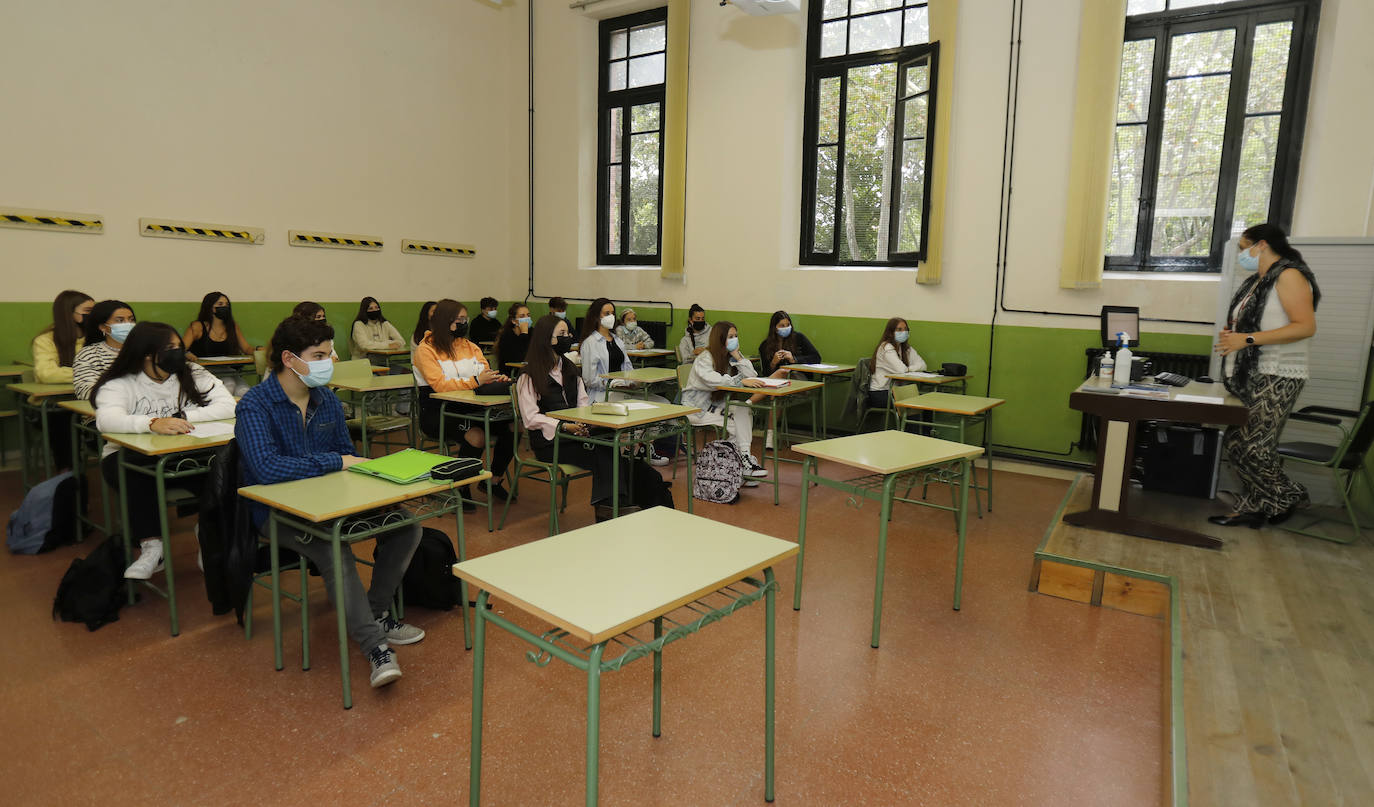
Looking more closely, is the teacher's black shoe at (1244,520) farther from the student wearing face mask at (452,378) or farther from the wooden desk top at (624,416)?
the student wearing face mask at (452,378)

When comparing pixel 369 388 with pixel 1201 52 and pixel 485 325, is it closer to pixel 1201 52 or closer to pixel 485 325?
pixel 485 325

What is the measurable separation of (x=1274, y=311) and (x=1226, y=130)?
2.28 m

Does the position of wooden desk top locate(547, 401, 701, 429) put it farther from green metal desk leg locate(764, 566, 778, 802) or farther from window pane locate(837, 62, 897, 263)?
window pane locate(837, 62, 897, 263)

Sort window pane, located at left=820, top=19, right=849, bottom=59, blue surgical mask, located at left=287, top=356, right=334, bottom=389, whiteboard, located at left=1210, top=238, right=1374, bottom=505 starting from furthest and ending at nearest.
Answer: window pane, located at left=820, top=19, right=849, bottom=59
whiteboard, located at left=1210, top=238, right=1374, bottom=505
blue surgical mask, located at left=287, top=356, right=334, bottom=389

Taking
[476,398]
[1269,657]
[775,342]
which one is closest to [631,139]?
[775,342]

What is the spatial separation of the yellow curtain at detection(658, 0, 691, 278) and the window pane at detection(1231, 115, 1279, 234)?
4.55 meters

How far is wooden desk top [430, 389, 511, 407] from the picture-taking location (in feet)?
13.6

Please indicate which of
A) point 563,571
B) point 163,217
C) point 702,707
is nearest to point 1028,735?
point 702,707

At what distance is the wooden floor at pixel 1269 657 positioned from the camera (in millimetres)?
1911

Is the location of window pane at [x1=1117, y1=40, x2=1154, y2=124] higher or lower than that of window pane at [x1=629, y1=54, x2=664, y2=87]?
lower

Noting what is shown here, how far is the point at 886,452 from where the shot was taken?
3.03 m

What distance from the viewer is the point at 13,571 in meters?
3.39

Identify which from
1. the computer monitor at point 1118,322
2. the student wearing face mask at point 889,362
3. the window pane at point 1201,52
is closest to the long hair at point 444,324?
the student wearing face mask at point 889,362

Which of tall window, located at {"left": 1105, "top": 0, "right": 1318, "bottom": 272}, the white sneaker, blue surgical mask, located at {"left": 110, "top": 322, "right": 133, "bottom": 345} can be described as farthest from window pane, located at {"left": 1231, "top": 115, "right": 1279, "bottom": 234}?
blue surgical mask, located at {"left": 110, "top": 322, "right": 133, "bottom": 345}
